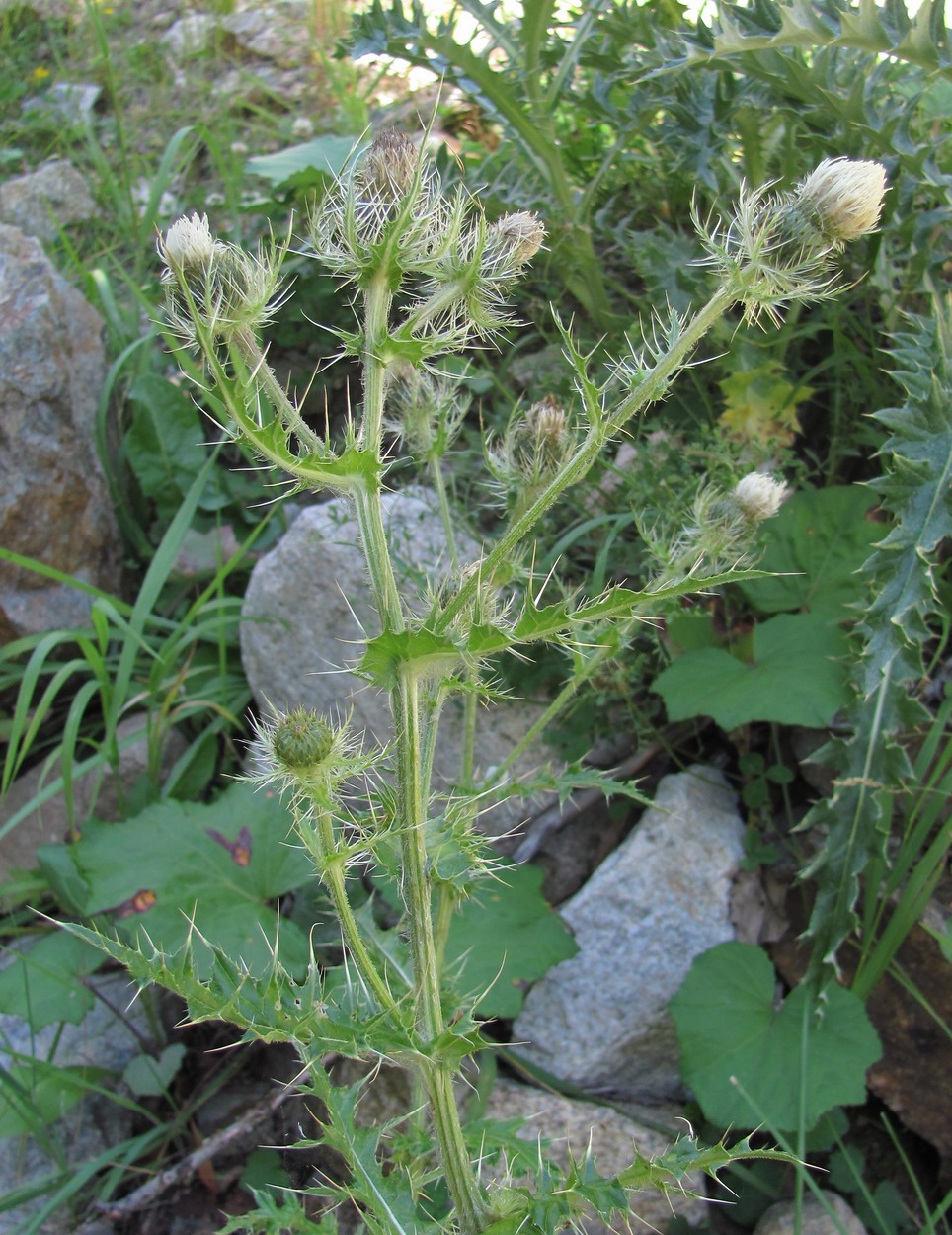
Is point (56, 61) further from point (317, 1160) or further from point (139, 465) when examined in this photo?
point (317, 1160)

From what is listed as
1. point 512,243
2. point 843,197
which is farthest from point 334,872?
point 843,197

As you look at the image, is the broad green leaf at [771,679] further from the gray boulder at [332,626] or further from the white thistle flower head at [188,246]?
the white thistle flower head at [188,246]

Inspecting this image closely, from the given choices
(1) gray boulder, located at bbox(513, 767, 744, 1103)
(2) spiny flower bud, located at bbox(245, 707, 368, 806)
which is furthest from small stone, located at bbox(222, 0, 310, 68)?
(2) spiny flower bud, located at bbox(245, 707, 368, 806)

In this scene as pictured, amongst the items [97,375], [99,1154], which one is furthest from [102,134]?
[99,1154]

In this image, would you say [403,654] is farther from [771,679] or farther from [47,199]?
[47,199]

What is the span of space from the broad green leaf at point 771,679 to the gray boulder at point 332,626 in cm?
48

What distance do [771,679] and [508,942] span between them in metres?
0.81

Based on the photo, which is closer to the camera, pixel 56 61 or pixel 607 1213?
pixel 607 1213

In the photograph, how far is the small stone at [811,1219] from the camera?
1862 millimetres

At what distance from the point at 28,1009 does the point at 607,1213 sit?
144 centimetres

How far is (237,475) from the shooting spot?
11.2 ft

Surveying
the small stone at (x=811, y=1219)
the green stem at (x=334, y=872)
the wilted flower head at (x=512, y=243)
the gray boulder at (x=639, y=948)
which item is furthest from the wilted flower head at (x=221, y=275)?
the small stone at (x=811, y=1219)

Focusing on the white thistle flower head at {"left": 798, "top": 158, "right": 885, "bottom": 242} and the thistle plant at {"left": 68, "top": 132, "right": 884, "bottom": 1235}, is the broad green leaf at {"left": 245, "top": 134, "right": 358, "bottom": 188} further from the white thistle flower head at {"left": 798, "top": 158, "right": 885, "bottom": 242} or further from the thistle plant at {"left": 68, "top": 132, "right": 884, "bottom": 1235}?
the white thistle flower head at {"left": 798, "top": 158, "right": 885, "bottom": 242}

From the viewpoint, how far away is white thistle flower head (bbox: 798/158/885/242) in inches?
51.7
